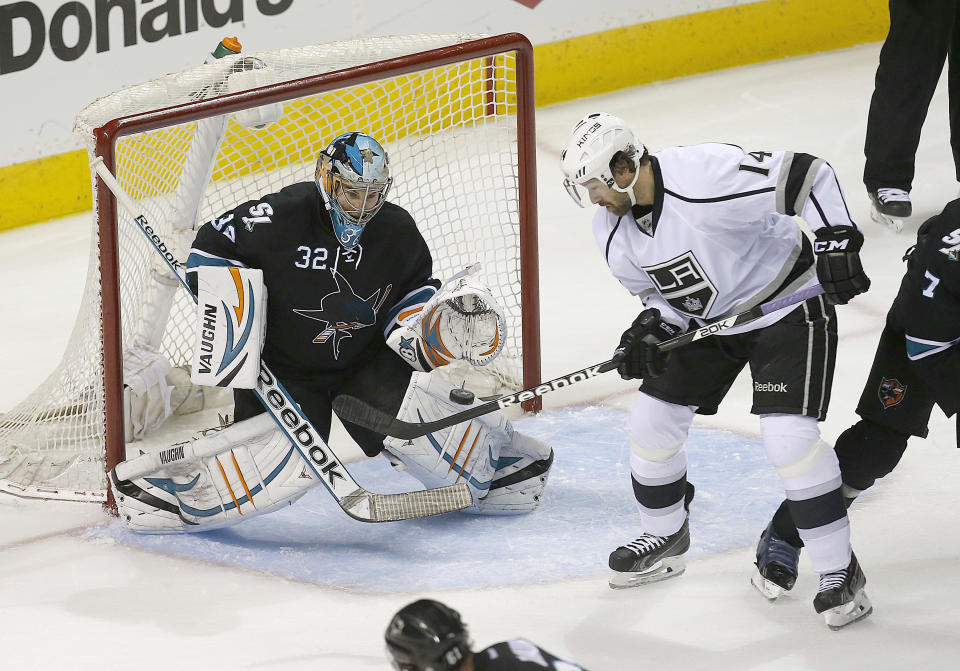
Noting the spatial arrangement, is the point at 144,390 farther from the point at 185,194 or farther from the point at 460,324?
the point at 460,324

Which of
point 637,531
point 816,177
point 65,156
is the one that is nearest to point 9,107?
point 65,156

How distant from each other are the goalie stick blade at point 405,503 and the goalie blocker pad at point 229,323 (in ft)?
1.29

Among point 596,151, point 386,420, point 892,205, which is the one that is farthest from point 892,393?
point 892,205

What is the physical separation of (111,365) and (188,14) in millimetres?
2597

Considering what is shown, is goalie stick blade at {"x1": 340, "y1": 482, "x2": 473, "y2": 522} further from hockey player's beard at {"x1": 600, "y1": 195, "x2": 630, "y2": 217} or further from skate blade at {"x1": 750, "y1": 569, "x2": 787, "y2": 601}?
hockey player's beard at {"x1": 600, "y1": 195, "x2": 630, "y2": 217}

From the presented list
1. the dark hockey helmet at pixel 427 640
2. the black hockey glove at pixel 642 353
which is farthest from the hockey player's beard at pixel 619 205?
the dark hockey helmet at pixel 427 640

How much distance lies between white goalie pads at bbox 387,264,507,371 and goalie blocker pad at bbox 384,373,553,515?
125 millimetres

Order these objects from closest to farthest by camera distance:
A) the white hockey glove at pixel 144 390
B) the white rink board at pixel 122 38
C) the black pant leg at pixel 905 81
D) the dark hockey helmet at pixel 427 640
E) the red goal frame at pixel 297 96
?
the dark hockey helmet at pixel 427 640
the red goal frame at pixel 297 96
the white hockey glove at pixel 144 390
the black pant leg at pixel 905 81
the white rink board at pixel 122 38

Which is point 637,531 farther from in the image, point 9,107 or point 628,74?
point 628,74

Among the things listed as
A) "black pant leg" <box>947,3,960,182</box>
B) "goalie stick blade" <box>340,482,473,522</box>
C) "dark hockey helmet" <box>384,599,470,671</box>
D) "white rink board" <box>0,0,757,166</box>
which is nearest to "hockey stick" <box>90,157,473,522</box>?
"goalie stick blade" <box>340,482,473,522</box>

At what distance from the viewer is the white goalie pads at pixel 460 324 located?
3574 mm

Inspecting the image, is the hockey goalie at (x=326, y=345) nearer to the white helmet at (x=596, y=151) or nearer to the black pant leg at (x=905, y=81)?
the white helmet at (x=596, y=151)

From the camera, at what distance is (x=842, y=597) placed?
3.11 meters

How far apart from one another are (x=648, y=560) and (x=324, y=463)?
2.61 feet
